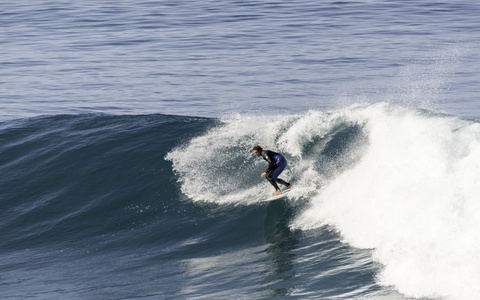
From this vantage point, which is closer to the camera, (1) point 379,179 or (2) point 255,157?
(1) point 379,179

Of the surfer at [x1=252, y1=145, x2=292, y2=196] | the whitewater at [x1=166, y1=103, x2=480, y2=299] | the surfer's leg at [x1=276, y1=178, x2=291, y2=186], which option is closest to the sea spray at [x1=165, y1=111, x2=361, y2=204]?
the whitewater at [x1=166, y1=103, x2=480, y2=299]

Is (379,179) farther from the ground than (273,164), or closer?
closer

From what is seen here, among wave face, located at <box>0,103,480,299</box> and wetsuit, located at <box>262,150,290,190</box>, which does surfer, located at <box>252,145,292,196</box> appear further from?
wave face, located at <box>0,103,480,299</box>

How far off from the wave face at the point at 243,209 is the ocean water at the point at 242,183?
0.14 ft

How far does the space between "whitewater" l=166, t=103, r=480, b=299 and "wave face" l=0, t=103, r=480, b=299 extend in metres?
0.03

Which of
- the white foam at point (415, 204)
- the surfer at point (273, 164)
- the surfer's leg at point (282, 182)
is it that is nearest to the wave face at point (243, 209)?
the white foam at point (415, 204)

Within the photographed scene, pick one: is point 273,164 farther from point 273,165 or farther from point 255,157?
point 255,157

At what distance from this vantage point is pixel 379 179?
13.3 meters

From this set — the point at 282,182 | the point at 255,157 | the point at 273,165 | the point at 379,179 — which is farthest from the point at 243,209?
the point at 379,179

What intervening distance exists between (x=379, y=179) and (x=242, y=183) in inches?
143

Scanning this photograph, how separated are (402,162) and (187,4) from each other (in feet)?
134

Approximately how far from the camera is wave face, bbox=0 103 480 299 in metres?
10.7

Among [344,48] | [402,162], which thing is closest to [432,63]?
[344,48]

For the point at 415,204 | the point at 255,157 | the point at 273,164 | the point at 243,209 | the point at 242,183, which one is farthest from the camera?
the point at 255,157
